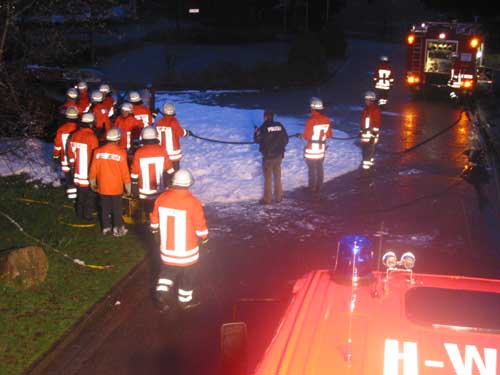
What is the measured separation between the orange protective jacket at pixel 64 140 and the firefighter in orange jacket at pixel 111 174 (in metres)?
1.63

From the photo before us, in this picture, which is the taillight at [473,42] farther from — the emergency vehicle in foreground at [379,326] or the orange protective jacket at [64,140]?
the emergency vehicle in foreground at [379,326]

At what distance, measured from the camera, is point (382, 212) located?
37.7ft

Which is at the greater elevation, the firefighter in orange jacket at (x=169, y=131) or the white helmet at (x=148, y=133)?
the white helmet at (x=148, y=133)

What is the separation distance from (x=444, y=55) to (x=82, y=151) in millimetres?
20317

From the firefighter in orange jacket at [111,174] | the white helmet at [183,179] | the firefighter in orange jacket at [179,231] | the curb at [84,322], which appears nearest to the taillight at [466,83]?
the firefighter in orange jacket at [111,174]

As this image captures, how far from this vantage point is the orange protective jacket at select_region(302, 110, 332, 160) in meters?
12.2

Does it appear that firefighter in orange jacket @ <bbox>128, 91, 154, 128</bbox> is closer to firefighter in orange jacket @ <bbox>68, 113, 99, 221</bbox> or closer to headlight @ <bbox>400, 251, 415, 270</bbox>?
firefighter in orange jacket @ <bbox>68, 113, 99, 221</bbox>

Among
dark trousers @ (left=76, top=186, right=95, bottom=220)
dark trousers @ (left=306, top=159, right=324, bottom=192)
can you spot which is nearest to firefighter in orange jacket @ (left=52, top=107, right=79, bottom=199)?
dark trousers @ (left=76, top=186, right=95, bottom=220)

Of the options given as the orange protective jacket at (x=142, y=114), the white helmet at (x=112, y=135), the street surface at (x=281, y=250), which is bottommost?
the street surface at (x=281, y=250)

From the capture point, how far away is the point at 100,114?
13.0 metres

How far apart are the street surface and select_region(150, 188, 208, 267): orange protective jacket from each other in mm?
792

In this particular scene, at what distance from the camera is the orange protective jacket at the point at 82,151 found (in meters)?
10.3

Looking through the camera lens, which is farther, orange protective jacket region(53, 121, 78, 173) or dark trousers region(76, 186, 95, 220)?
orange protective jacket region(53, 121, 78, 173)

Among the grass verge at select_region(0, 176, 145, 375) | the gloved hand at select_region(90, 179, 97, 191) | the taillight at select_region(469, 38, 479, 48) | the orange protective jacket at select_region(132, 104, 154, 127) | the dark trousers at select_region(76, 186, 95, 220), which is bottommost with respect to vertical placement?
the grass verge at select_region(0, 176, 145, 375)
